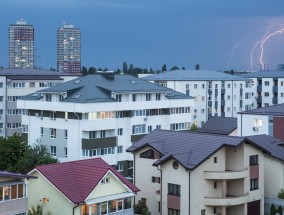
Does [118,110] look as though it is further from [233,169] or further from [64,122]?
[233,169]

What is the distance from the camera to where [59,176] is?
2938cm

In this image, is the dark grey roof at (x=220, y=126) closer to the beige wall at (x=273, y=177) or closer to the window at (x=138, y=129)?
the window at (x=138, y=129)

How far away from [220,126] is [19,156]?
24700 millimetres

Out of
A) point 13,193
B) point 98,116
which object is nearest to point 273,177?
point 98,116

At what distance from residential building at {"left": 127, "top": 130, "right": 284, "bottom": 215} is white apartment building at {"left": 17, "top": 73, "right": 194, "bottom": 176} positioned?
12532mm

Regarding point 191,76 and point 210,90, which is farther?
→ point 191,76

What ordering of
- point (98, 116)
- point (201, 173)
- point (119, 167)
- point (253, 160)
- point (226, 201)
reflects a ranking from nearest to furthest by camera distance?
point (201, 173) → point (226, 201) → point (253, 160) → point (98, 116) → point (119, 167)

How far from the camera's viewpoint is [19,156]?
42.6 metres

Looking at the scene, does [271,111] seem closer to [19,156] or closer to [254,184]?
[254,184]

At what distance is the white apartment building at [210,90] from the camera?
7875 cm

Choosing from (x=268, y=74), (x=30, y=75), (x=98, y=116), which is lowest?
(x=98, y=116)

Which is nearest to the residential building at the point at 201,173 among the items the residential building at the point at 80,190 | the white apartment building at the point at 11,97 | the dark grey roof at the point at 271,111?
the residential building at the point at 80,190

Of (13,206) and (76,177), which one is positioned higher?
(76,177)

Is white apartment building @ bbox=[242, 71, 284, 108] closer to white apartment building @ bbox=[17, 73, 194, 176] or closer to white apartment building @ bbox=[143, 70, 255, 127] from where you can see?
white apartment building @ bbox=[143, 70, 255, 127]
